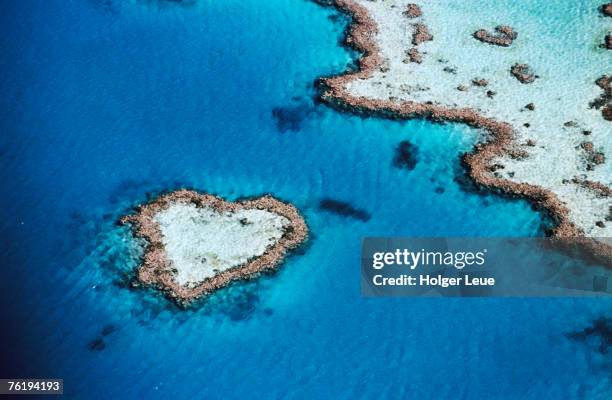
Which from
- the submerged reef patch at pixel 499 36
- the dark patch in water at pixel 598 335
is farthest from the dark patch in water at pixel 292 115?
the dark patch in water at pixel 598 335

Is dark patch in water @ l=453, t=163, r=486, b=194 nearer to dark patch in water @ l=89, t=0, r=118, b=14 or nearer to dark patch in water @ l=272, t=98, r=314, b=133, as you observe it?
dark patch in water @ l=272, t=98, r=314, b=133

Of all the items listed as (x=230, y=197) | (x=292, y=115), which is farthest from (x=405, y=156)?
(x=230, y=197)

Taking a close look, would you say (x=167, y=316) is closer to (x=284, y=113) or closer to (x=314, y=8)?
(x=284, y=113)

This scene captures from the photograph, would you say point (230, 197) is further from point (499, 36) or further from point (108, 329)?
point (499, 36)

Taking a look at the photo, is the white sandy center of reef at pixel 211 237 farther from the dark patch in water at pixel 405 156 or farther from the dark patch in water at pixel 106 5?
the dark patch in water at pixel 106 5

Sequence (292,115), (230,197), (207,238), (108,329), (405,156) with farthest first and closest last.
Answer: (292,115) < (405,156) < (230,197) < (207,238) < (108,329)

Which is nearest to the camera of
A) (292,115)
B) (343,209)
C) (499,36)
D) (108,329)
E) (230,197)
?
(108,329)

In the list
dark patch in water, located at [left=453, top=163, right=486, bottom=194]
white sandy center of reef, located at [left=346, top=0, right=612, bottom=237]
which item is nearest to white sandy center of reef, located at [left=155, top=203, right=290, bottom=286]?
dark patch in water, located at [left=453, top=163, right=486, bottom=194]
